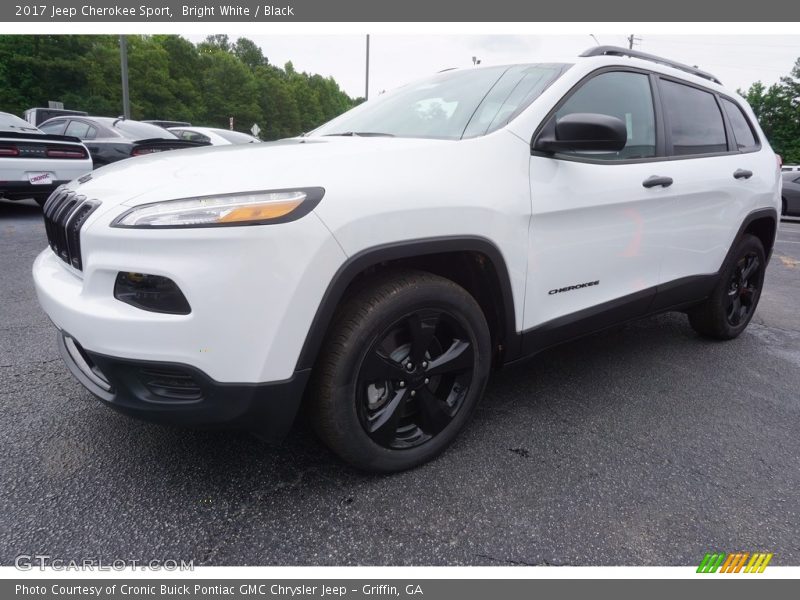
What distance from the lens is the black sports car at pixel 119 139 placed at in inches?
283

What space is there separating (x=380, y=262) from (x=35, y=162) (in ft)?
21.3

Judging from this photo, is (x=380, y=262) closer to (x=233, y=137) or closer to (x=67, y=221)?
(x=67, y=221)

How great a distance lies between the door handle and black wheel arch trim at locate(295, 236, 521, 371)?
3.40ft

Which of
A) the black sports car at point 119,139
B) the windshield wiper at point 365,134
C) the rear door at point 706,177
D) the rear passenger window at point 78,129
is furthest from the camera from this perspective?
the rear passenger window at point 78,129

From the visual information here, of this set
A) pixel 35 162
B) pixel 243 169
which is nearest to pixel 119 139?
pixel 35 162

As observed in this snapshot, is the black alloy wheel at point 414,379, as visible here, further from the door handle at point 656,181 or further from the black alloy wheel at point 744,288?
the black alloy wheel at point 744,288

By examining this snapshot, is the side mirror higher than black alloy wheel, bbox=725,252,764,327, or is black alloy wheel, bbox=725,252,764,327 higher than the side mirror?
the side mirror

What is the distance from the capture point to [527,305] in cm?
218

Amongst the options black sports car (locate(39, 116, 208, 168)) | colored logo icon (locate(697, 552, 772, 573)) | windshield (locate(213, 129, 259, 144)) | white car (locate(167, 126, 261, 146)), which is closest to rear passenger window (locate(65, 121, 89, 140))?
black sports car (locate(39, 116, 208, 168))

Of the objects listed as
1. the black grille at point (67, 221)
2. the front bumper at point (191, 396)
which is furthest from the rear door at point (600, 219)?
the black grille at point (67, 221)

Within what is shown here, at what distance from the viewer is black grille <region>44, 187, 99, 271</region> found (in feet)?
5.77

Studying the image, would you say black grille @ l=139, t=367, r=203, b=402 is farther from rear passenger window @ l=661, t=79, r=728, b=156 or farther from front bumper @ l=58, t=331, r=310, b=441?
rear passenger window @ l=661, t=79, r=728, b=156

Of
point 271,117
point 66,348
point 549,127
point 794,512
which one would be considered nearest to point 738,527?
point 794,512

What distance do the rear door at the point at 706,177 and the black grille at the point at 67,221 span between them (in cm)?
261
